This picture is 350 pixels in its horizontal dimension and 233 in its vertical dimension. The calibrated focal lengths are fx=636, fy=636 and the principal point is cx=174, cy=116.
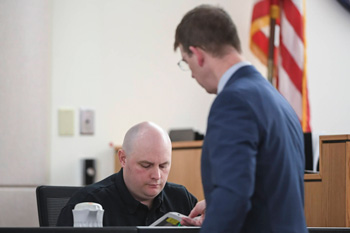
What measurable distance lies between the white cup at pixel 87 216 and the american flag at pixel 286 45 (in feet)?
10.5

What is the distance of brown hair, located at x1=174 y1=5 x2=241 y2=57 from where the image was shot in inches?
66.1

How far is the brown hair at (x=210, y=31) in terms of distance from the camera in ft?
5.50

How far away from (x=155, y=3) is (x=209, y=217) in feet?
12.0

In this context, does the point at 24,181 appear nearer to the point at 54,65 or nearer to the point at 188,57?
the point at 54,65

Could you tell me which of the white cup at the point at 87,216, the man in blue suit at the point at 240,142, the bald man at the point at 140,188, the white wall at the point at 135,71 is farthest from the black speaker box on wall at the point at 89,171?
the man in blue suit at the point at 240,142

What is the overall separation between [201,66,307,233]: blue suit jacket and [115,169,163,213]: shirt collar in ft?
3.75

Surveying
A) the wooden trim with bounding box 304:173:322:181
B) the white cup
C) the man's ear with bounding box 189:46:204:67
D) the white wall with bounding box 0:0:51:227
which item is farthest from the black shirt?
the white wall with bounding box 0:0:51:227

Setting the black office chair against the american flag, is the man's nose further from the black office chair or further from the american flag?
the american flag

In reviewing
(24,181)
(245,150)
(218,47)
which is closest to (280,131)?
(245,150)

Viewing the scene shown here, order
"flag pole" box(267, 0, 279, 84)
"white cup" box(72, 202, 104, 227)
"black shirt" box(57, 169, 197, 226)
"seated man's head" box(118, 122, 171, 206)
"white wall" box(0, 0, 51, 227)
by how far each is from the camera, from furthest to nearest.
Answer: "flag pole" box(267, 0, 279, 84), "white wall" box(0, 0, 51, 227), "seated man's head" box(118, 122, 171, 206), "black shirt" box(57, 169, 197, 226), "white cup" box(72, 202, 104, 227)

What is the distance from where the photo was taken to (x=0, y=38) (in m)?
4.34

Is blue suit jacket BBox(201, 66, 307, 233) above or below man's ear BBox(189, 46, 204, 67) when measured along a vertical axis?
below

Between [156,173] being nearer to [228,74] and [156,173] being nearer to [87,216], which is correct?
[87,216]

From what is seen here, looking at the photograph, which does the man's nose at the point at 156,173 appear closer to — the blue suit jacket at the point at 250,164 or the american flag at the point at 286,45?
the blue suit jacket at the point at 250,164
